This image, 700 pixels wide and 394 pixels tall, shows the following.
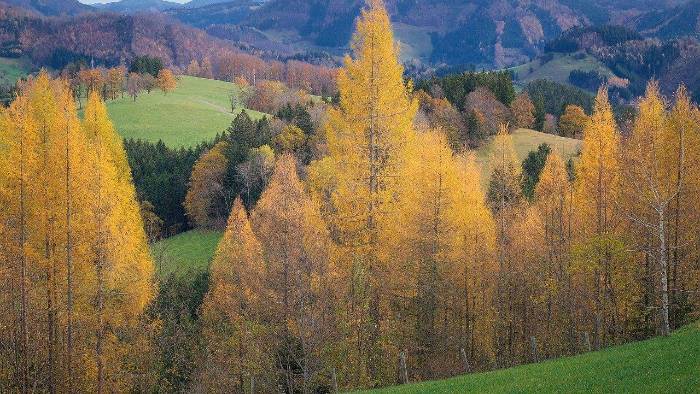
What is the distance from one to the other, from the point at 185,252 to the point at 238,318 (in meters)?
35.7

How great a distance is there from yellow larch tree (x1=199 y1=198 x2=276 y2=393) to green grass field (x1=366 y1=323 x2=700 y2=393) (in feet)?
34.0

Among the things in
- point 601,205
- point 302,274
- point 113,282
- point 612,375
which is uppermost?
point 601,205

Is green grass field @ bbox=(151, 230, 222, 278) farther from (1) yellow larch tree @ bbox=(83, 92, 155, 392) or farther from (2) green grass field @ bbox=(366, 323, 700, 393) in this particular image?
(2) green grass field @ bbox=(366, 323, 700, 393)

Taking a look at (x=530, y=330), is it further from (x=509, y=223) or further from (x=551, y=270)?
(x=509, y=223)

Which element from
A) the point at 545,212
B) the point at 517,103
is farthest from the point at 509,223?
the point at 517,103

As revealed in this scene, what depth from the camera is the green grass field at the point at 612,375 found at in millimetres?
16891

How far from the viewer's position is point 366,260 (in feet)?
Result: 85.3

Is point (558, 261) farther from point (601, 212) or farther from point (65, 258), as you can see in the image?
point (65, 258)

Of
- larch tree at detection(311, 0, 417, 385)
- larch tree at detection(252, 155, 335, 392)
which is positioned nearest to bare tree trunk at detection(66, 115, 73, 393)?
larch tree at detection(252, 155, 335, 392)

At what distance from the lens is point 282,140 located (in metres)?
81.1

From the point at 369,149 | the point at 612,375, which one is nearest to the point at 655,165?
the point at 612,375

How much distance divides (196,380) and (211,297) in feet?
29.9

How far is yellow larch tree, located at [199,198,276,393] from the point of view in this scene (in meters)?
32.4

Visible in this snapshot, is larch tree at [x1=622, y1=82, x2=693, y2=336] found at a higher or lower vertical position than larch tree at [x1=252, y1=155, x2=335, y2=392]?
higher
